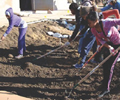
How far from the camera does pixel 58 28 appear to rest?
9797 mm

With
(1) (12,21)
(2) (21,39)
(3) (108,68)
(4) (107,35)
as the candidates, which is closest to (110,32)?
(4) (107,35)

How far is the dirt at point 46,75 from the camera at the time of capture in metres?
4.50

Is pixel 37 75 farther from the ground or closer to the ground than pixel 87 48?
closer to the ground

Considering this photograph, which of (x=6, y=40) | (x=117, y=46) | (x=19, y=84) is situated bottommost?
(x=19, y=84)

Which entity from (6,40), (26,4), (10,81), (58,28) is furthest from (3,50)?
(26,4)

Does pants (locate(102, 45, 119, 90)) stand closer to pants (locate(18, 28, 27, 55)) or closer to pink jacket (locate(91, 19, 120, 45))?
pink jacket (locate(91, 19, 120, 45))

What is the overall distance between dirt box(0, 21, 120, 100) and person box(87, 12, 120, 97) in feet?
1.70

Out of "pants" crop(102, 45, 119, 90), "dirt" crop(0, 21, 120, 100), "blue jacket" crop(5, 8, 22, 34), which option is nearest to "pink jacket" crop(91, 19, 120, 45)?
"pants" crop(102, 45, 119, 90)

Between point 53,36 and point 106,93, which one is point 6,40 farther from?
point 106,93

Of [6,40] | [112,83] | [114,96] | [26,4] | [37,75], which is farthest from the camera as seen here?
[26,4]

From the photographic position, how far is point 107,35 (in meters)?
3.80

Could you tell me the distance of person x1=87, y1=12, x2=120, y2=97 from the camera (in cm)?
368

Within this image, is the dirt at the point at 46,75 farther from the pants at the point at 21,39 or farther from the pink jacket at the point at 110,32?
the pink jacket at the point at 110,32

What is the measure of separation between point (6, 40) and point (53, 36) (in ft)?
7.01
